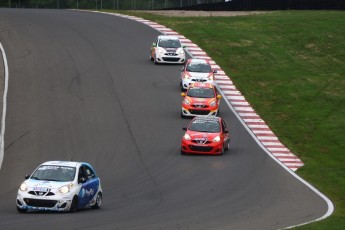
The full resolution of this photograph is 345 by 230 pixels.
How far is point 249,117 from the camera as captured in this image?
45250mm

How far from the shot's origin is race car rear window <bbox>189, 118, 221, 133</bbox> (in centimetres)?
3813

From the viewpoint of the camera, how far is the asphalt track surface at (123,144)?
83.1 feet

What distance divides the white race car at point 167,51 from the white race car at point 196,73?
479cm

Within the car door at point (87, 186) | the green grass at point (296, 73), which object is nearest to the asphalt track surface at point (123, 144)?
the car door at point (87, 186)

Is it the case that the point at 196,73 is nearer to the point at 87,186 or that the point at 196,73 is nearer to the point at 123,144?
the point at 123,144

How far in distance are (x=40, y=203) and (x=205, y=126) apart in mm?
14385

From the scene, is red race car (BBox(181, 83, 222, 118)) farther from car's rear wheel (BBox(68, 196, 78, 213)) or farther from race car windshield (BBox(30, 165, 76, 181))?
car's rear wheel (BBox(68, 196, 78, 213))

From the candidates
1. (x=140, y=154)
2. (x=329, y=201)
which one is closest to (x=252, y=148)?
(x=140, y=154)

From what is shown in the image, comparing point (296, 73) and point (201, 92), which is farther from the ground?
point (201, 92)

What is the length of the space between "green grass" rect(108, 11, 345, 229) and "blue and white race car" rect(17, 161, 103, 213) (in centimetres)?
646

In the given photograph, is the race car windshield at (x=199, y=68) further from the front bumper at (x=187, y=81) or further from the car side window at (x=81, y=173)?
the car side window at (x=81, y=173)

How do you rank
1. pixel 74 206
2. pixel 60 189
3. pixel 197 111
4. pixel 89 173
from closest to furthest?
pixel 60 189, pixel 74 206, pixel 89 173, pixel 197 111

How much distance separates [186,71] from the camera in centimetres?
5006

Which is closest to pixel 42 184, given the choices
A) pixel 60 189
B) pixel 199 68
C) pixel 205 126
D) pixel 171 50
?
pixel 60 189
